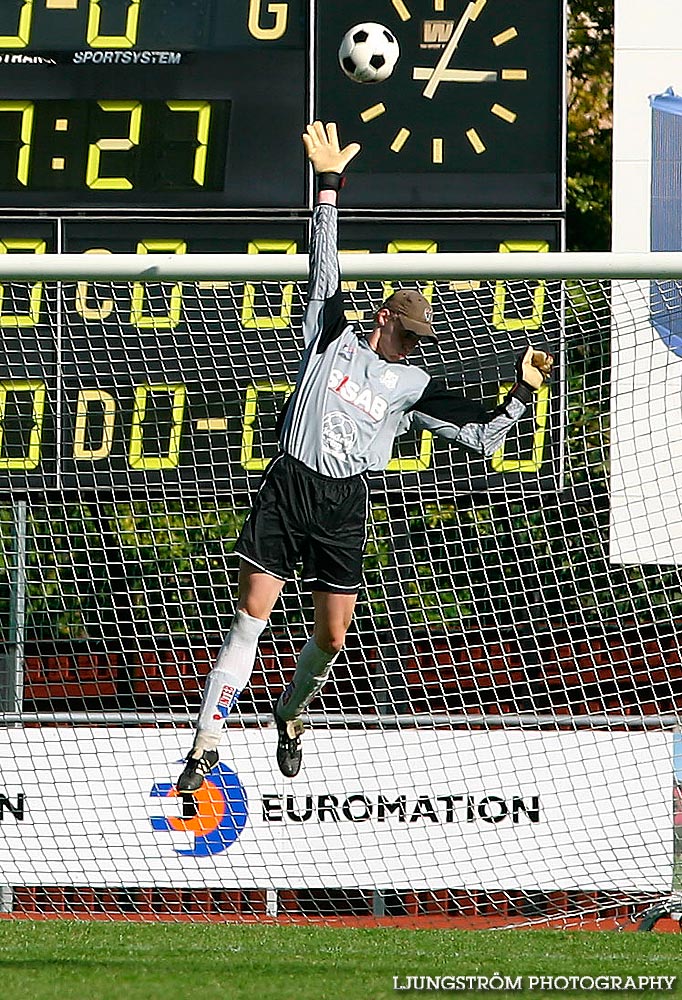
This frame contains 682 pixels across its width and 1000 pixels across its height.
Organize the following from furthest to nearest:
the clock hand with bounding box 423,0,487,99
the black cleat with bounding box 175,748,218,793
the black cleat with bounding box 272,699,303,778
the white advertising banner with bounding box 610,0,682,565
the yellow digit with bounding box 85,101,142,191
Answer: the white advertising banner with bounding box 610,0,682,565, the yellow digit with bounding box 85,101,142,191, the clock hand with bounding box 423,0,487,99, the black cleat with bounding box 272,699,303,778, the black cleat with bounding box 175,748,218,793

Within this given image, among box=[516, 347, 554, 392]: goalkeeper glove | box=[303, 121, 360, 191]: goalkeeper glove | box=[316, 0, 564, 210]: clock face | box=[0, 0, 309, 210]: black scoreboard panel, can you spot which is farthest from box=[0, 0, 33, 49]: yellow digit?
box=[516, 347, 554, 392]: goalkeeper glove

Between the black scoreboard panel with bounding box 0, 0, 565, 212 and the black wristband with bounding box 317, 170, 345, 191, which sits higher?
the black scoreboard panel with bounding box 0, 0, 565, 212

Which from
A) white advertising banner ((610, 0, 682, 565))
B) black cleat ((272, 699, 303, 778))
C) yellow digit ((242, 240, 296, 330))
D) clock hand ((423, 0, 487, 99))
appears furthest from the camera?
white advertising banner ((610, 0, 682, 565))

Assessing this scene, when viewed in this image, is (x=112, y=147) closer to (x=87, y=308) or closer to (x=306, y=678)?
(x=87, y=308)

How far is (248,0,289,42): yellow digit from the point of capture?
7.14 meters

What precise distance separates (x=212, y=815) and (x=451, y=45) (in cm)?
360

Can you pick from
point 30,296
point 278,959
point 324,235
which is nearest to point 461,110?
point 30,296

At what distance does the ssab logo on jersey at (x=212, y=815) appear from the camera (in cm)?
689

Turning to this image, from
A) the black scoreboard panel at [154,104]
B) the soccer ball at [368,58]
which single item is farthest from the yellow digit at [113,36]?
the soccer ball at [368,58]

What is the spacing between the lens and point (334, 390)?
4879mm

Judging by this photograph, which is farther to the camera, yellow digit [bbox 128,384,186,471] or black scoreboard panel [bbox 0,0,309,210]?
black scoreboard panel [bbox 0,0,309,210]

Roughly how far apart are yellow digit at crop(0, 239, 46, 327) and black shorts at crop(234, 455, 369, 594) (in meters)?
2.50

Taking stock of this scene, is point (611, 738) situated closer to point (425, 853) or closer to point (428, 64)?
point (425, 853)

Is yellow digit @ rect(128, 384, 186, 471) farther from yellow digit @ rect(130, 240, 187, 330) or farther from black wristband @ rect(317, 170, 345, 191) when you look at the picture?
black wristband @ rect(317, 170, 345, 191)
